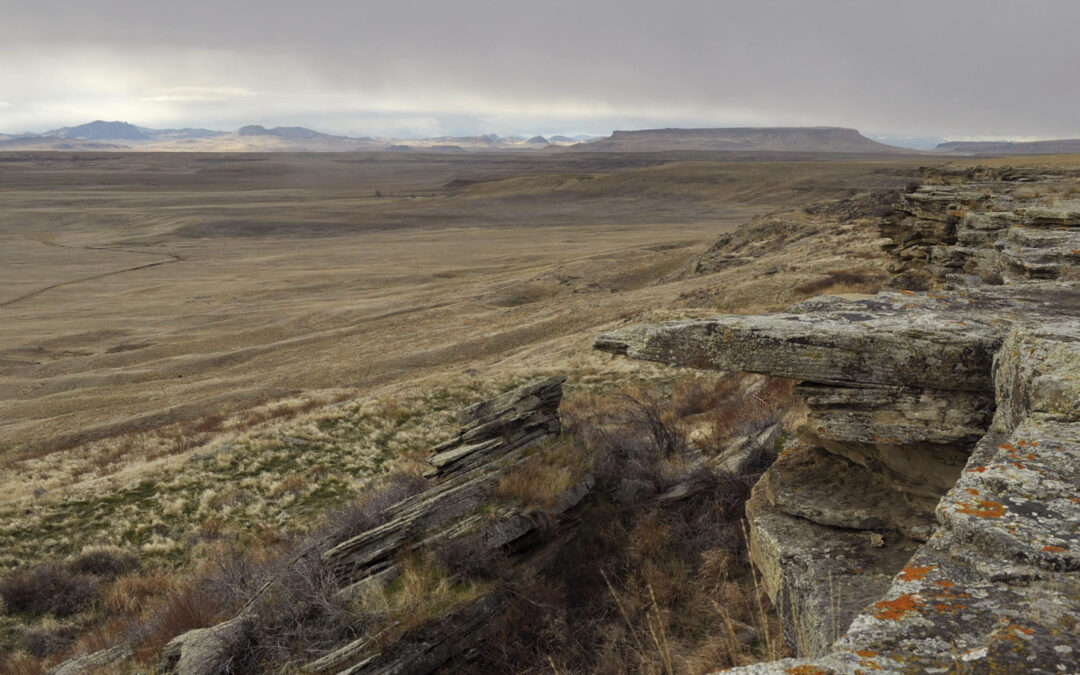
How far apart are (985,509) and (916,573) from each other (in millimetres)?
628

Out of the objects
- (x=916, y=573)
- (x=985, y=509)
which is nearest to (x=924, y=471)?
(x=985, y=509)

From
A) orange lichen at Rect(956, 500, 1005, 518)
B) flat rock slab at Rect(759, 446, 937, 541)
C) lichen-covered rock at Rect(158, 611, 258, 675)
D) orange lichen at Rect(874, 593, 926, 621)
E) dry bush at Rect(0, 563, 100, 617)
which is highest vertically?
orange lichen at Rect(956, 500, 1005, 518)

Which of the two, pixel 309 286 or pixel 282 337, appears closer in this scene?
pixel 282 337

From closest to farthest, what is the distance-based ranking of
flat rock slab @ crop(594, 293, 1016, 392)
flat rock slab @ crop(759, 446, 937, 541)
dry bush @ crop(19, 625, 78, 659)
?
flat rock slab @ crop(594, 293, 1016, 392), flat rock slab @ crop(759, 446, 937, 541), dry bush @ crop(19, 625, 78, 659)

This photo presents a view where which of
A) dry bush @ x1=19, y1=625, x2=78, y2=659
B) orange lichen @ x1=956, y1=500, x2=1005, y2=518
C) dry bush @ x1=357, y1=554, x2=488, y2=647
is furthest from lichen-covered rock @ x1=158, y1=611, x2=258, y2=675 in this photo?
orange lichen @ x1=956, y1=500, x2=1005, y2=518

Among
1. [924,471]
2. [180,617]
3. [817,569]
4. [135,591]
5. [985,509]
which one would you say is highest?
[985,509]

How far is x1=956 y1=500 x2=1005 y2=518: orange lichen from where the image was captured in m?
3.83

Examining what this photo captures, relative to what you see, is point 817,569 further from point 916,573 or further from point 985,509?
point 916,573

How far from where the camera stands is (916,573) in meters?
3.66

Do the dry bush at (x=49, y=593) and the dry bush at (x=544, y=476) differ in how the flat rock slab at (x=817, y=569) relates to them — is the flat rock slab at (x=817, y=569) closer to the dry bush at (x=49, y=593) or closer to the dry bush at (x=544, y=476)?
the dry bush at (x=544, y=476)

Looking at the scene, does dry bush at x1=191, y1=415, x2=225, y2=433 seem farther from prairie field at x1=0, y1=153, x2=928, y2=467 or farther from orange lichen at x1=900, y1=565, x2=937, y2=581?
orange lichen at x1=900, y1=565, x2=937, y2=581

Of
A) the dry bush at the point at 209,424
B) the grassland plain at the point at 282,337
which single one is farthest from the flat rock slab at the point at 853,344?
the dry bush at the point at 209,424

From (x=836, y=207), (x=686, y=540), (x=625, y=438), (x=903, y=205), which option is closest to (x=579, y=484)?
(x=686, y=540)

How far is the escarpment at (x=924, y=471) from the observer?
3.18m
